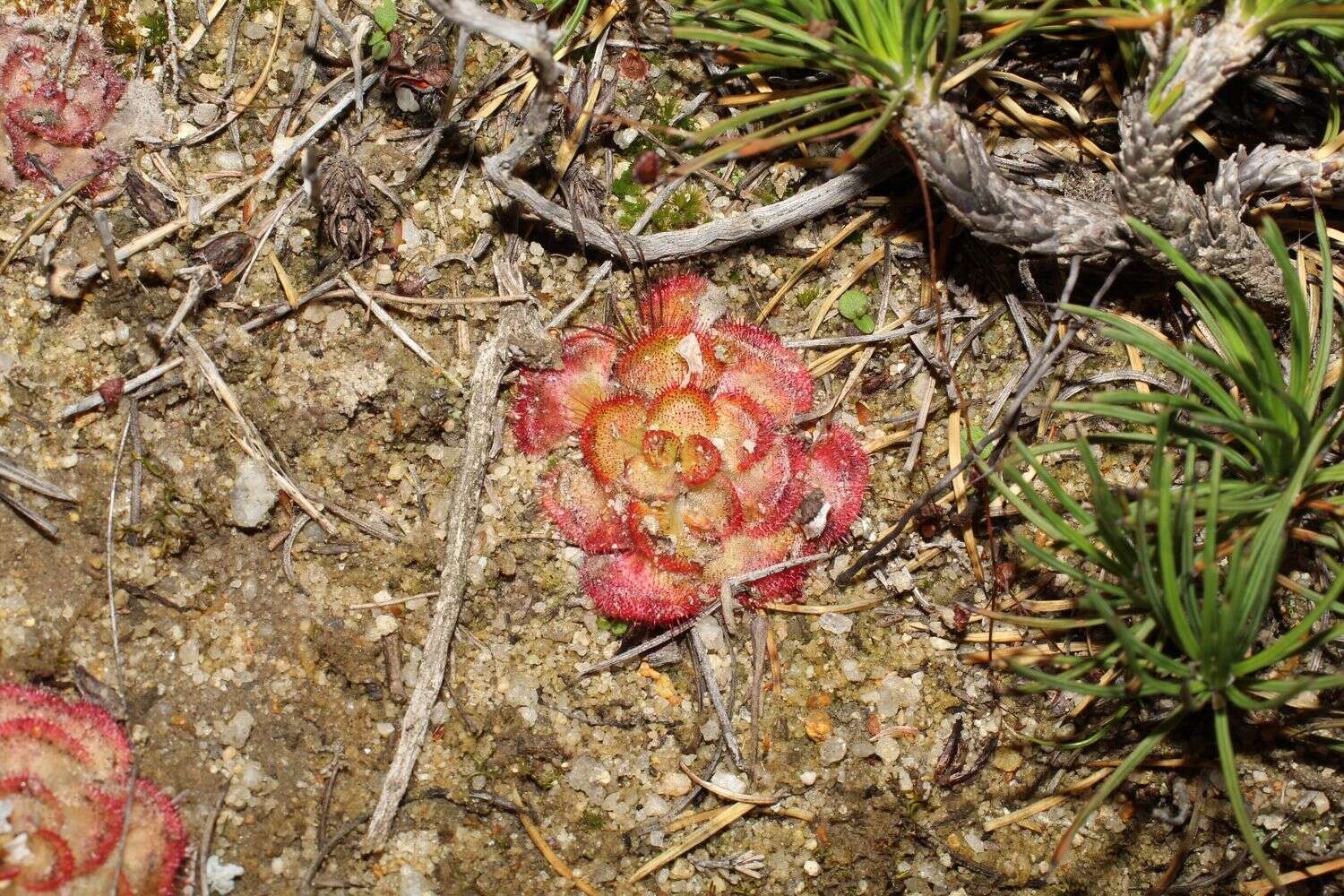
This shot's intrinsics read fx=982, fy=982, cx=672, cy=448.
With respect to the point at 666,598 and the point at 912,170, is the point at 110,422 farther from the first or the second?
the point at 912,170

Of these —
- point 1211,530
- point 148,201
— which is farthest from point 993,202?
point 148,201

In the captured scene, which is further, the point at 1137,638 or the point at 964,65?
the point at 964,65

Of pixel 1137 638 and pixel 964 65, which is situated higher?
pixel 964 65

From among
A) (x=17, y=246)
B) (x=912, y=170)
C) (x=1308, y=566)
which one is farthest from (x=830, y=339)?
(x=17, y=246)

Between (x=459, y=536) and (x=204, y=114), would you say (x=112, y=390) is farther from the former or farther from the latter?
(x=459, y=536)

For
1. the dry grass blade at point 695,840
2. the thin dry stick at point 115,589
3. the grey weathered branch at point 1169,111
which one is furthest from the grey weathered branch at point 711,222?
the dry grass blade at point 695,840

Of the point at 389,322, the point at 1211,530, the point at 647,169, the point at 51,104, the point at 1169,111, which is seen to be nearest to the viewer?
the point at 1211,530
